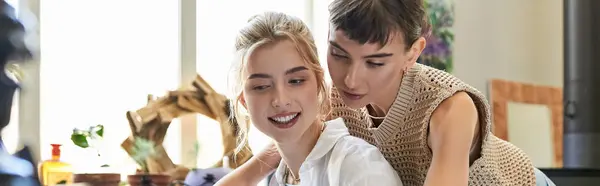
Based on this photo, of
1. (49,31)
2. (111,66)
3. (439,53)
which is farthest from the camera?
(439,53)

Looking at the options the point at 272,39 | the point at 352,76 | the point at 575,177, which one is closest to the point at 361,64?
the point at 352,76

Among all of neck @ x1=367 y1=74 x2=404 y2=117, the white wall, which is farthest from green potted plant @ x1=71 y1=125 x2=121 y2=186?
the white wall

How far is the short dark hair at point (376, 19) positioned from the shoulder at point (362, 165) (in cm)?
15

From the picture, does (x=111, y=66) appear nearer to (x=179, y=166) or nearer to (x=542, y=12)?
(x=179, y=166)

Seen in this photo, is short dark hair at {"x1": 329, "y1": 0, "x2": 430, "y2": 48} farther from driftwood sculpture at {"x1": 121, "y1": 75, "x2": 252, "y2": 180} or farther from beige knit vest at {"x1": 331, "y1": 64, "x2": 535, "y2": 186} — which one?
driftwood sculpture at {"x1": 121, "y1": 75, "x2": 252, "y2": 180}

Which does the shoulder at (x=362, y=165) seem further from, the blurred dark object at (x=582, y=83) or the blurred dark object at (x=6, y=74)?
the blurred dark object at (x=582, y=83)

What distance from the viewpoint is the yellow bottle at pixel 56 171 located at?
5.56 feet

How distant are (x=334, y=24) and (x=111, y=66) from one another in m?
1.28

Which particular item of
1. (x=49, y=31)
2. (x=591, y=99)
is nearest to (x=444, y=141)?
(x=49, y=31)

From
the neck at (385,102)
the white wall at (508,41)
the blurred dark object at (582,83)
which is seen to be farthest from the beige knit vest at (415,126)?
the white wall at (508,41)

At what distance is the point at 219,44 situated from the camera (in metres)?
2.38

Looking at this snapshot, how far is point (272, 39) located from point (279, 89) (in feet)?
0.22

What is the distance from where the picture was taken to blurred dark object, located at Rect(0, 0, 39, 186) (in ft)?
2.82

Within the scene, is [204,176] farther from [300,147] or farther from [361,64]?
[361,64]
